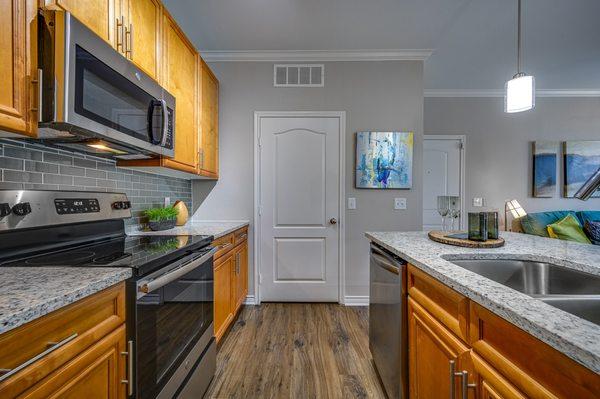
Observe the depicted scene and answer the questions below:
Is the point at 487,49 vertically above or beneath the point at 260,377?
above

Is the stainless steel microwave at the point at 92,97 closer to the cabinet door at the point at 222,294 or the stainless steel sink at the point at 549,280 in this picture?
the cabinet door at the point at 222,294

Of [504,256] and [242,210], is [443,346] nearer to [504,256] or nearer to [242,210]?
[504,256]

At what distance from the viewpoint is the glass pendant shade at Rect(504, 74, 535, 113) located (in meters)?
1.65

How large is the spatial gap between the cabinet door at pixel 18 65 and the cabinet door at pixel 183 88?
35.0 inches

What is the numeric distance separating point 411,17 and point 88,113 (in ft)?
8.11

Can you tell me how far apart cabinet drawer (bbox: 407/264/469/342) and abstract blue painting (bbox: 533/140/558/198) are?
151 inches

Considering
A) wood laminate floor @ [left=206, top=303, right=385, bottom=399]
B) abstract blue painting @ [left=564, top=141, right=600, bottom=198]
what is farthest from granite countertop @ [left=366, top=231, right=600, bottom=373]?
abstract blue painting @ [left=564, top=141, right=600, bottom=198]

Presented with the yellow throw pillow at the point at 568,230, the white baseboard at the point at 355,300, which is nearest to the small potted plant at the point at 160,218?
the white baseboard at the point at 355,300

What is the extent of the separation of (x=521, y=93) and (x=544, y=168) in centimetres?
302

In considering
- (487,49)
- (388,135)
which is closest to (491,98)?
(487,49)

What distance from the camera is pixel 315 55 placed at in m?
2.90

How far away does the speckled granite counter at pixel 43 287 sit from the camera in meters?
0.58

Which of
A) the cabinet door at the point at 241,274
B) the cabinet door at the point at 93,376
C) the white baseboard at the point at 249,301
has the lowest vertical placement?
the white baseboard at the point at 249,301

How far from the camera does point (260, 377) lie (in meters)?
1.77
